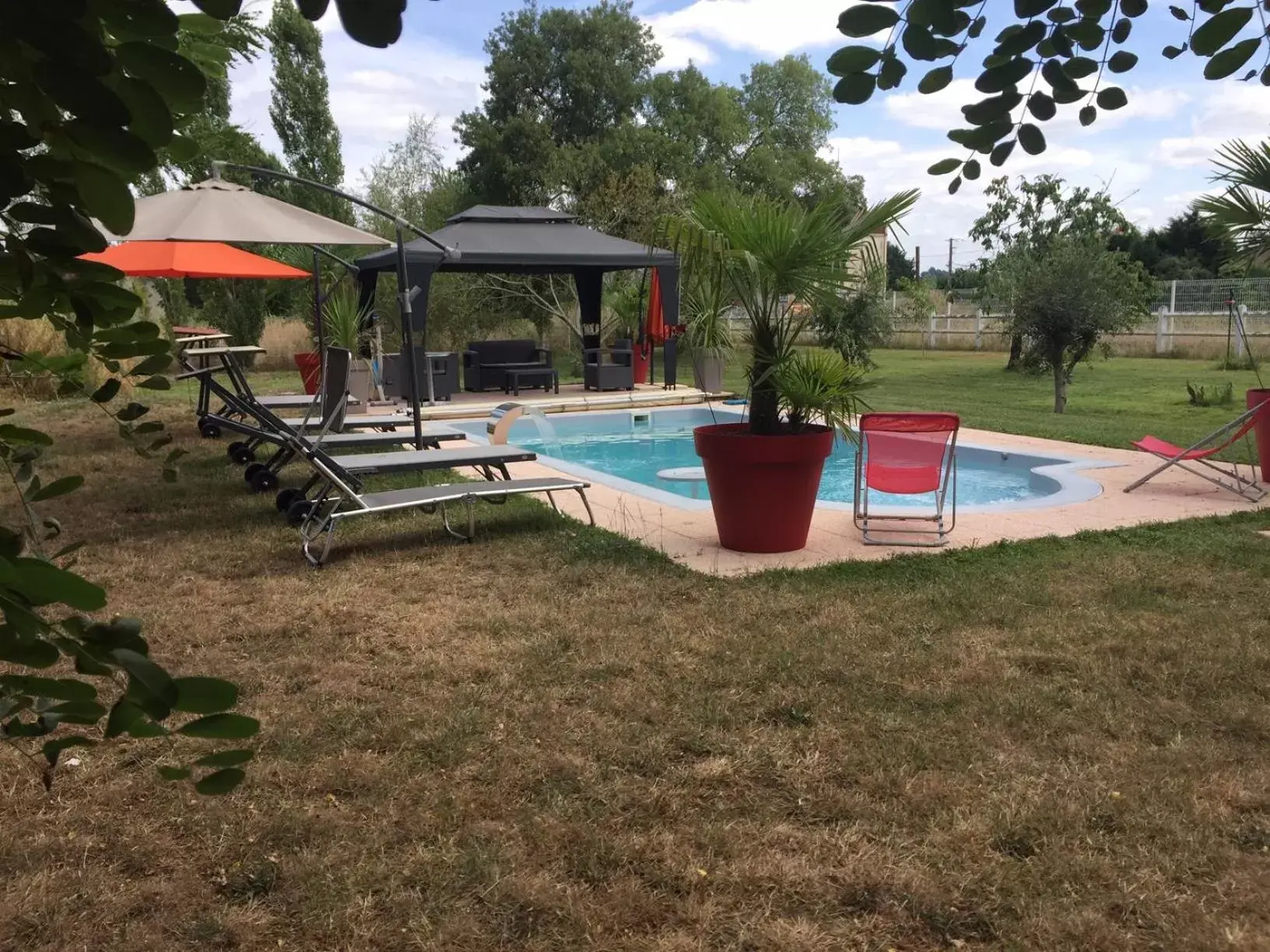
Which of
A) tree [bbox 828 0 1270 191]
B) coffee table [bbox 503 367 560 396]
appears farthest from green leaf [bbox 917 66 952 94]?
coffee table [bbox 503 367 560 396]

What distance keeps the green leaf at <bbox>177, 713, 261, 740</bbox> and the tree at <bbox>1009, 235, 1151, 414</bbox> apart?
14118 millimetres

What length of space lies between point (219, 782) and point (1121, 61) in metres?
2.00

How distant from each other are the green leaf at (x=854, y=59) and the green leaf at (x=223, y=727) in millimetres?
1428

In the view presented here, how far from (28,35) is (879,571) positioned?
5.15m

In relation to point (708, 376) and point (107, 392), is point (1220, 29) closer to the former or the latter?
point (107, 392)

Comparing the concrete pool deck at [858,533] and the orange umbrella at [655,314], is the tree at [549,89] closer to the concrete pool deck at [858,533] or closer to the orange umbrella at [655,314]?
the orange umbrella at [655,314]

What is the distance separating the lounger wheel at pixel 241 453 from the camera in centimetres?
914

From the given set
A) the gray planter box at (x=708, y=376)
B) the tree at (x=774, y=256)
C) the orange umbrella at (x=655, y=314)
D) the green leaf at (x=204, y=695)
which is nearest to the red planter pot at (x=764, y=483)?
the tree at (x=774, y=256)

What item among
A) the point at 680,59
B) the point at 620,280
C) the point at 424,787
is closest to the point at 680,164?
the point at 680,59

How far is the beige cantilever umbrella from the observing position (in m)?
6.78

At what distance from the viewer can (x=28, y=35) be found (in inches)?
26.6

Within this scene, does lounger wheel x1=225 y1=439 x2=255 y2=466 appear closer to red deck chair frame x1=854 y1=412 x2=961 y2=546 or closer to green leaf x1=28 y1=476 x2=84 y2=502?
red deck chair frame x1=854 y1=412 x2=961 y2=546

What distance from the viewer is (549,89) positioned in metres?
34.2

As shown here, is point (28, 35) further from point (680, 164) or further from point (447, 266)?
point (680, 164)
